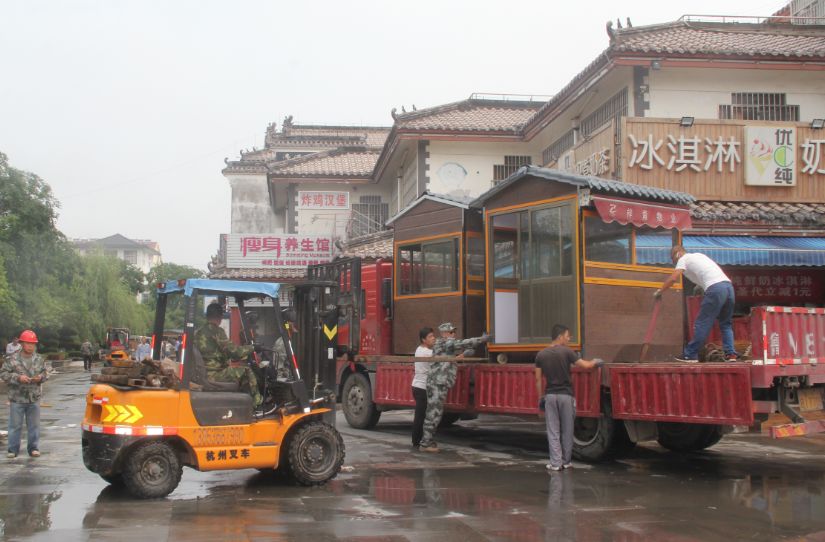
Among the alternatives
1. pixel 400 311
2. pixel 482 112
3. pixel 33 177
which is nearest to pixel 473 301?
pixel 400 311

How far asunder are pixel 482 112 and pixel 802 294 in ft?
41.1

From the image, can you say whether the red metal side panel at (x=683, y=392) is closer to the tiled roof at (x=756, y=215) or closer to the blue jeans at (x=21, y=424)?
the tiled roof at (x=756, y=215)

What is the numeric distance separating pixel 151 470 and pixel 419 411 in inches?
180

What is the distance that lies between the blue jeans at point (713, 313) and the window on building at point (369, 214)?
73.7 feet

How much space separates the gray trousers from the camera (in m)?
9.67

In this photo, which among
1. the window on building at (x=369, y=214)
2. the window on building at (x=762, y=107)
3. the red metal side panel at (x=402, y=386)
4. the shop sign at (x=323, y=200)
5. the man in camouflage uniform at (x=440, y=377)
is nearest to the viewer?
the man in camouflage uniform at (x=440, y=377)

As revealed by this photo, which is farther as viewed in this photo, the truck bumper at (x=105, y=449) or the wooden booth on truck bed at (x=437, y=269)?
the wooden booth on truck bed at (x=437, y=269)

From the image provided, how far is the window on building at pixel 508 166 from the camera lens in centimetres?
2475

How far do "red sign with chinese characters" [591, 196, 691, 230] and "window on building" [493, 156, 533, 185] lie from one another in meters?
13.5

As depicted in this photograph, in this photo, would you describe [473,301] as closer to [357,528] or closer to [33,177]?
[357,528]

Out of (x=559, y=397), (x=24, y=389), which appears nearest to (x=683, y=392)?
(x=559, y=397)

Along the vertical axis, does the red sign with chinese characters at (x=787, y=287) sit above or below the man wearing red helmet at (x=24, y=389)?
above

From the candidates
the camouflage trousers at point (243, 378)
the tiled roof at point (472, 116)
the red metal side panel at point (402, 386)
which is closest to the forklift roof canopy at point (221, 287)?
the camouflage trousers at point (243, 378)

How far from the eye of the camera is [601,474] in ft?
31.1
